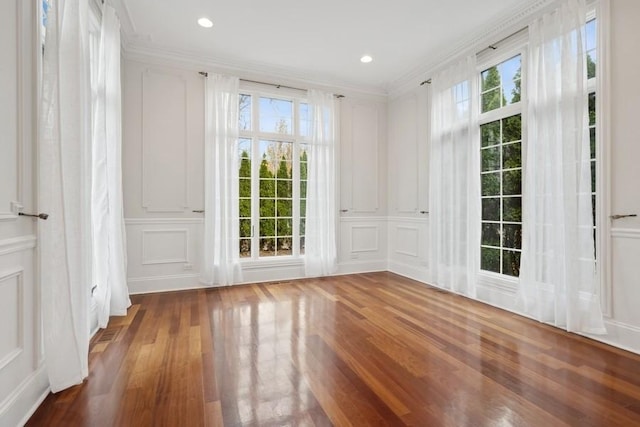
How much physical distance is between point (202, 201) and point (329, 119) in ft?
7.42

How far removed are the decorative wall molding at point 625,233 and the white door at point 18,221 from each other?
3935 millimetres

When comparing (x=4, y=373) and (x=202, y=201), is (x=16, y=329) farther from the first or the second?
(x=202, y=201)

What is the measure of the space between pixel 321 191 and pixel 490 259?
95.7 inches

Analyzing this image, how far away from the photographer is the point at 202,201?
13.9 feet

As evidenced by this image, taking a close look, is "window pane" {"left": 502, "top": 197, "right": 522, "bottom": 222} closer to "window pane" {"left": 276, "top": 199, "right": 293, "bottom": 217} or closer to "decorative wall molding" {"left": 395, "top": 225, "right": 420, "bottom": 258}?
"decorative wall molding" {"left": 395, "top": 225, "right": 420, "bottom": 258}

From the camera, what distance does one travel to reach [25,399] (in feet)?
5.22

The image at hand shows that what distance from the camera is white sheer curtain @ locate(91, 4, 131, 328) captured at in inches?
110

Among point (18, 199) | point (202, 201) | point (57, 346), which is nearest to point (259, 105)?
point (202, 201)

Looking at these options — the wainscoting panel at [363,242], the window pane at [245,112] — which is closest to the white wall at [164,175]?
the window pane at [245,112]

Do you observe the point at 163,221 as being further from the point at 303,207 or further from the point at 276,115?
the point at 276,115

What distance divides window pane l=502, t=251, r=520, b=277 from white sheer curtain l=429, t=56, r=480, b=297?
0.94 ft

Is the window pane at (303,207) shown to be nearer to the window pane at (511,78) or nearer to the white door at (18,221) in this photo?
the window pane at (511,78)

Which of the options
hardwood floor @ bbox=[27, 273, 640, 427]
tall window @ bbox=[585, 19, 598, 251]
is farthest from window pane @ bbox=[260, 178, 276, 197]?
tall window @ bbox=[585, 19, 598, 251]

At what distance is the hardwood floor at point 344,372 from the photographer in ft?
5.32
